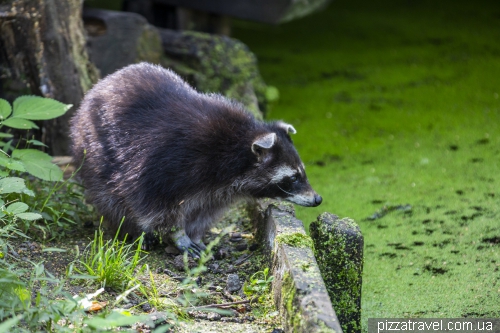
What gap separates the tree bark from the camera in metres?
4.13

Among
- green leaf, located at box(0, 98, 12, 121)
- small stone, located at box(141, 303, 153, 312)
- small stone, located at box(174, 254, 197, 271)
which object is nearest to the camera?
small stone, located at box(141, 303, 153, 312)

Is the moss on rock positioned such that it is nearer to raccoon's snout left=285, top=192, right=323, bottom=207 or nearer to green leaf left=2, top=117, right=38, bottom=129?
raccoon's snout left=285, top=192, right=323, bottom=207

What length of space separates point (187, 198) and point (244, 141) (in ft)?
1.38

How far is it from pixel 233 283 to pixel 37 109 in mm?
1390

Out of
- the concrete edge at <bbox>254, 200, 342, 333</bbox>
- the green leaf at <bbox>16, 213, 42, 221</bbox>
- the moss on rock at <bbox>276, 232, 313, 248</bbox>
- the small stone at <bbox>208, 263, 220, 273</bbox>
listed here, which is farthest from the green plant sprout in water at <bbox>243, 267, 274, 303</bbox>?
the green leaf at <bbox>16, 213, 42, 221</bbox>

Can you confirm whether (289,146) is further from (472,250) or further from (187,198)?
(472,250)

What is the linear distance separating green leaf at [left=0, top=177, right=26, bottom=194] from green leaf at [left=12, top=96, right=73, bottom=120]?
0.46 metres

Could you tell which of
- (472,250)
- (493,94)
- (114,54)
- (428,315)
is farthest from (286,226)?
(493,94)

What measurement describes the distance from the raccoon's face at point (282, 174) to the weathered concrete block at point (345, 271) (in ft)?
1.93

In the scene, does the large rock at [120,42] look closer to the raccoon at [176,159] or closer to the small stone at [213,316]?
the raccoon at [176,159]

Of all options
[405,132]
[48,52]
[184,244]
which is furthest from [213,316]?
[405,132]

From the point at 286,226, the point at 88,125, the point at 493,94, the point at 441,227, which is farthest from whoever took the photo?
the point at 493,94

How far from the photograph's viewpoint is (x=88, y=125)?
3.59 m

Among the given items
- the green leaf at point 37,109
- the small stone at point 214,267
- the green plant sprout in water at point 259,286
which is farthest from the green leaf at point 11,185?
the green plant sprout in water at point 259,286
